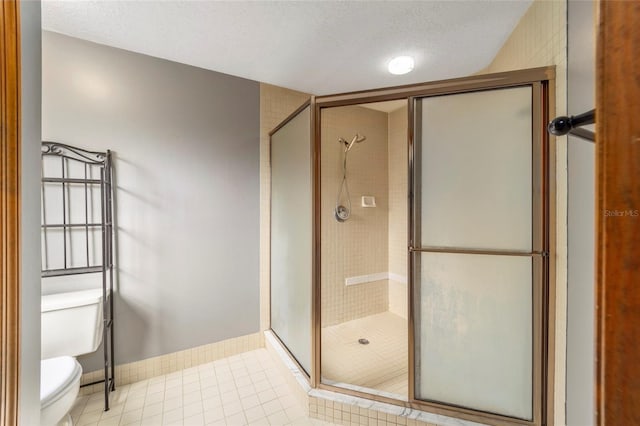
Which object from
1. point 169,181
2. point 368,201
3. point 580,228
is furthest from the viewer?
point 368,201

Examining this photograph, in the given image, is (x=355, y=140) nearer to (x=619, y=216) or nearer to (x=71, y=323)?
(x=619, y=216)

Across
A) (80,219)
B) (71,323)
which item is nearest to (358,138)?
(80,219)

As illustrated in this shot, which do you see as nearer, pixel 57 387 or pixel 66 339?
pixel 57 387

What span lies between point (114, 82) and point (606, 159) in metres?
2.41

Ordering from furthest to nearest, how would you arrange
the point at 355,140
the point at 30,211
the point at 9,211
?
1. the point at 355,140
2. the point at 30,211
3. the point at 9,211

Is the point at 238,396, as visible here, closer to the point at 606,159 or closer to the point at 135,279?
the point at 135,279

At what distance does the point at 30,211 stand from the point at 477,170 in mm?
1593

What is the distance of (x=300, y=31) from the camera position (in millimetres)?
1579

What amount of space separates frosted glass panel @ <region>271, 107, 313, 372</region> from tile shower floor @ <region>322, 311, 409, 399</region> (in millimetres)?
388

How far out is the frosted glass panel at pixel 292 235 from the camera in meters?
1.70

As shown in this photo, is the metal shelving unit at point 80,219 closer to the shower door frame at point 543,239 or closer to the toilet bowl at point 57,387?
the toilet bowl at point 57,387

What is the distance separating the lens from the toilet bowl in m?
1.13

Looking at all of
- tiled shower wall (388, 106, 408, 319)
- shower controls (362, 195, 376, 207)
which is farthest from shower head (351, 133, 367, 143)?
shower controls (362, 195, 376, 207)

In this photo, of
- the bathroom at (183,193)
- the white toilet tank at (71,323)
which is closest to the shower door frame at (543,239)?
the bathroom at (183,193)
